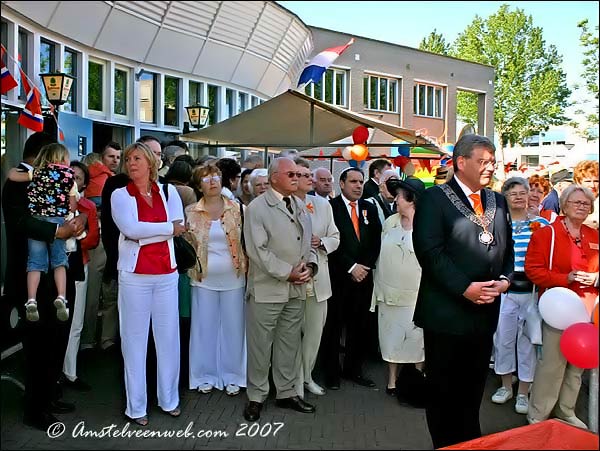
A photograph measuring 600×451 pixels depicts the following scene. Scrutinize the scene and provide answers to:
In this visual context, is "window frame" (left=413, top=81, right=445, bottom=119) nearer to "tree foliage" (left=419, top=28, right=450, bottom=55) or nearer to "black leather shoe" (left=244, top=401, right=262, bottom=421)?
"tree foliage" (left=419, top=28, right=450, bottom=55)

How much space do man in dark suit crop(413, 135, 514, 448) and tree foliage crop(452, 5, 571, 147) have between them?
639 mm

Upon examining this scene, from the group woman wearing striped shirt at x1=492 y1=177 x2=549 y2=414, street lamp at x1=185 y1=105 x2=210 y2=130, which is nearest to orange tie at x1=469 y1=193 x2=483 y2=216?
woman wearing striped shirt at x1=492 y1=177 x2=549 y2=414

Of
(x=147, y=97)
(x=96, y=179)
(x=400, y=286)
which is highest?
(x=147, y=97)

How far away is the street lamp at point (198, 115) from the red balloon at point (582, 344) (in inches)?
143

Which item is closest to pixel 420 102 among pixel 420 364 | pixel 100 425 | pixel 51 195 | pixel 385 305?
pixel 385 305

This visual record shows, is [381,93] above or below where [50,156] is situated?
above

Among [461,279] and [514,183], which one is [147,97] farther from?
[461,279]

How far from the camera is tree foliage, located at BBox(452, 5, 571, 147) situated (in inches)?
148

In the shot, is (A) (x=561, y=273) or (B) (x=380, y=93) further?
(B) (x=380, y=93)

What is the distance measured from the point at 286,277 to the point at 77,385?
1893 mm

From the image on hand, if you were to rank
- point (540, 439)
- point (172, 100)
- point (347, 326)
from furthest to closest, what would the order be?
1. point (347, 326)
2. point (172, 100)
3. point (540, 439)

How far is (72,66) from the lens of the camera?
571 cm

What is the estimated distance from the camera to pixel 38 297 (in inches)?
166

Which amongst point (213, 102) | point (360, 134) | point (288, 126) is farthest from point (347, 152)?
point (213, 102)
